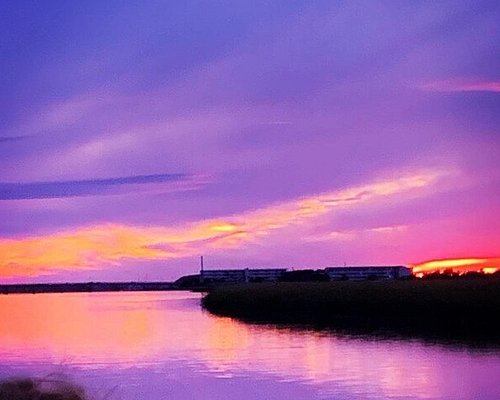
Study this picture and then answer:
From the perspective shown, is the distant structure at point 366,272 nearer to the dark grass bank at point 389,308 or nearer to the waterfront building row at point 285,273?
the waterfront building row at point 285,273

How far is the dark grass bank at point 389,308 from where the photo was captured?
37.7 meters

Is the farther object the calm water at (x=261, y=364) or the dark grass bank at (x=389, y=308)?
the dark grass bank at (x=389, y=308)

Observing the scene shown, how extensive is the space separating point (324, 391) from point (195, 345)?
488 inches

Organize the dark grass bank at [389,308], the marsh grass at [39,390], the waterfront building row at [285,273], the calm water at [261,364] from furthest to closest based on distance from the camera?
1. the waterfront building row at [285,273]
2. the dark grass bank at [389,308]
3. the calm water at [261,364]
4. the marsh grass at [39,390]

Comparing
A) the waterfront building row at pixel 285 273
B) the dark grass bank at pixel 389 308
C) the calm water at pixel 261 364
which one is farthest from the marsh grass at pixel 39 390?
the waterfront building row at pixel 285 273

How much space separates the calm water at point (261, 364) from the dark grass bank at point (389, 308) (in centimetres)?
413

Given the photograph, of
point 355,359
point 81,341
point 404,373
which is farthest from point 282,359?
point 81,341

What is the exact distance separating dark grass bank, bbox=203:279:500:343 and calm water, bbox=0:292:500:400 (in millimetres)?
4126

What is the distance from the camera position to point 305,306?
5500cm

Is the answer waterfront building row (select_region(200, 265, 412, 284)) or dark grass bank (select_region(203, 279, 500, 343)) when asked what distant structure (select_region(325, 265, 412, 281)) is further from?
dark grass bank (select_region(203, 279, 500, 343))

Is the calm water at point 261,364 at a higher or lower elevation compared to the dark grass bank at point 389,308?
lower

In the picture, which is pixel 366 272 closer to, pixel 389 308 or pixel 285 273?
pixel 285 273

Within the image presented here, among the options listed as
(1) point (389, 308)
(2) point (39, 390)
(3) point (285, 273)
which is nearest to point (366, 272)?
(3) point (285, 273)

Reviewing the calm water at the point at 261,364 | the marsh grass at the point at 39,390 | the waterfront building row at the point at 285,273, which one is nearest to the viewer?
the marsh grass at the point at 39,390
